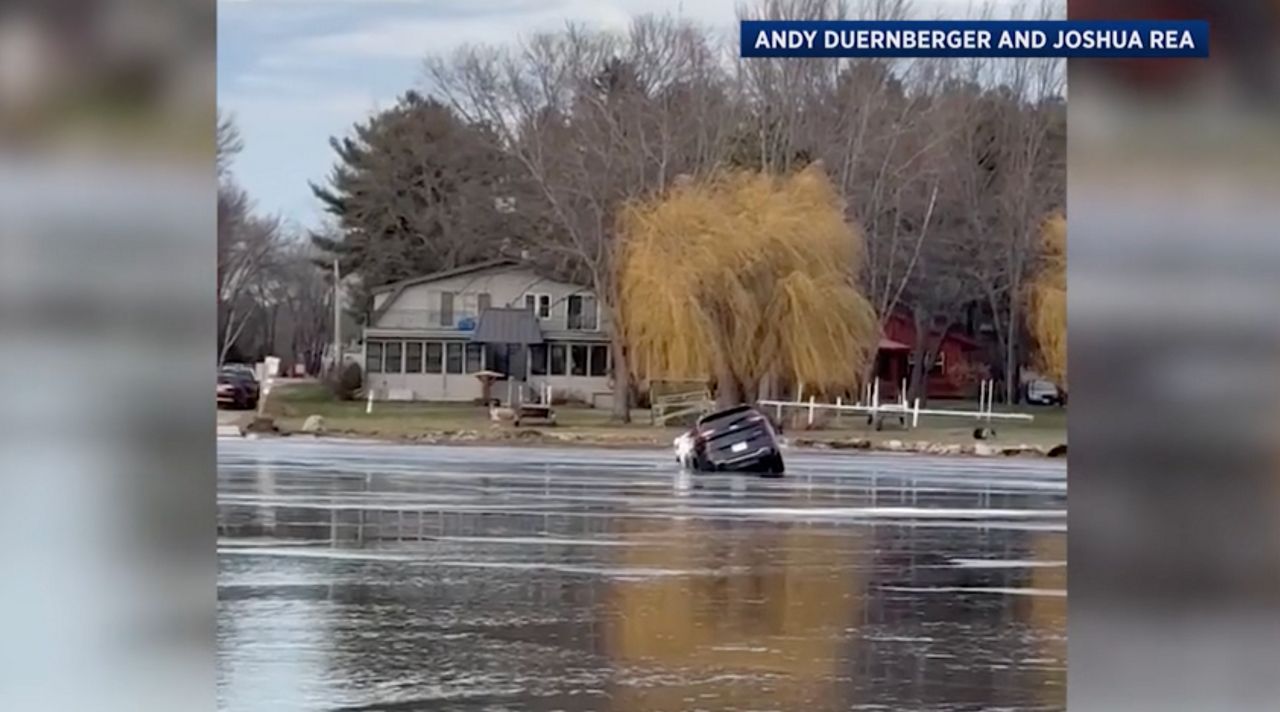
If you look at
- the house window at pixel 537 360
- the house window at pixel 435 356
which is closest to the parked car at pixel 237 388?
the house window at pixel 435 356

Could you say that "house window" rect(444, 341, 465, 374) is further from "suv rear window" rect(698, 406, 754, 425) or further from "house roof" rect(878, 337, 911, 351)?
"house roof" rect(878, 337, 911, 351)

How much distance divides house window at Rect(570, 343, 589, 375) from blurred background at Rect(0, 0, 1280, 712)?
3.27ft

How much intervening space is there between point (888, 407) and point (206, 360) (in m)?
1.89

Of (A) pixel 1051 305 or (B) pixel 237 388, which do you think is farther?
(B) pixel 237 388

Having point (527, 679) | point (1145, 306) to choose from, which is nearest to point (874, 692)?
point (527, 679)

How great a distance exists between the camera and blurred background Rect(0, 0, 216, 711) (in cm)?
347

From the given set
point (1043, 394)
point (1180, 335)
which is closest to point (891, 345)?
point (1043, 394)

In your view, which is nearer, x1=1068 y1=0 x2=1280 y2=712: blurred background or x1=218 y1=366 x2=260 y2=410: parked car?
x1=1068 y1=0 x2=1280 y2=712: blurred background

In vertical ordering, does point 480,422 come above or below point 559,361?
below

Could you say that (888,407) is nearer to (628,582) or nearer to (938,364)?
(938,364)

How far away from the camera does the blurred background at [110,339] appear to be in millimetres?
3473

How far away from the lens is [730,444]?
354 centimetres

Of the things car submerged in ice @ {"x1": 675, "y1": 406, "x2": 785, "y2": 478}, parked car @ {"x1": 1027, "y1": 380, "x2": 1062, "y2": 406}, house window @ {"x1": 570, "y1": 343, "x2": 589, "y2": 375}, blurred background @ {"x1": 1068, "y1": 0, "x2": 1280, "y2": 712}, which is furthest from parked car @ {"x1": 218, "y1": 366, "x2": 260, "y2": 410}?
blurred background @ {"x1": 1068, "y1": 0, "x2": 1280, "y2": 712}

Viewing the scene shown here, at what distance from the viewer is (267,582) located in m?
3.52
